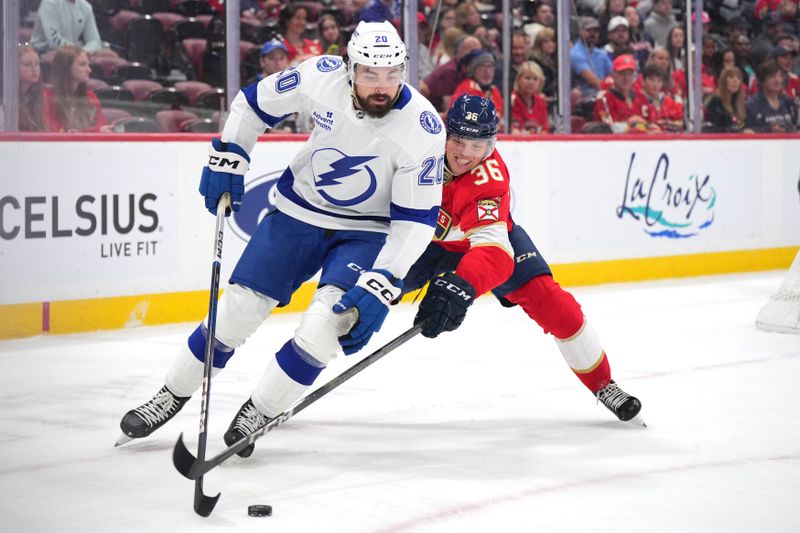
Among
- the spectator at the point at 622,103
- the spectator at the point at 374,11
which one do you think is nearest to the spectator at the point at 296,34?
the spectator at the point at 374,11

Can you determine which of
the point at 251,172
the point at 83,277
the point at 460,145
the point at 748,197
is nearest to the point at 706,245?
the point at 748,197

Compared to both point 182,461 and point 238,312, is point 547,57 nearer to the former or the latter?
point 238,312

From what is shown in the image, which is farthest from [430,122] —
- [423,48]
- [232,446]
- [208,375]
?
[423,48]

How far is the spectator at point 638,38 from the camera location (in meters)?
8.29

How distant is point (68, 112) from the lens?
5.78 m

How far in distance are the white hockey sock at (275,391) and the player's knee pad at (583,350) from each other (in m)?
0.98

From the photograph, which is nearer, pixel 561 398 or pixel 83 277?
pixel 561 398

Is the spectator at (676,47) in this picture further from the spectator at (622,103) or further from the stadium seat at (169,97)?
the stadium seat at (169,97)

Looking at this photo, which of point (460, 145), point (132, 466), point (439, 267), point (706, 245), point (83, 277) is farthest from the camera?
point (706, 245)

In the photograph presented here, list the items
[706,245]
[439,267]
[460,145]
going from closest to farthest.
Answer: [460,145]
[439,267]
[706,245]

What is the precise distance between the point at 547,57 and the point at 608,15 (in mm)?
622

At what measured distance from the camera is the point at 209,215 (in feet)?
20.3

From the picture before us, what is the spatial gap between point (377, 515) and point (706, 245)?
20.3 ft

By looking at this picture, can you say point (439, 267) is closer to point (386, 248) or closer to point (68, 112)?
point (386, 248)
